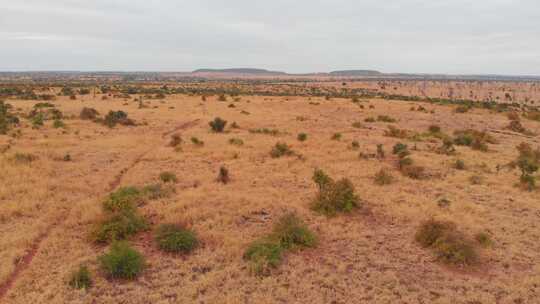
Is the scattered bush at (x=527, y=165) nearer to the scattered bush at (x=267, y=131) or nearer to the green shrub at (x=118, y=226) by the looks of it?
the scattered bush at (x=267, y=131)

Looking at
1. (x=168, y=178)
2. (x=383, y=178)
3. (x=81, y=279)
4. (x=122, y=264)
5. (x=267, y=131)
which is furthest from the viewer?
(x=267, y=131)

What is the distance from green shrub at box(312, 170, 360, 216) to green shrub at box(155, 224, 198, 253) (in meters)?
3.85

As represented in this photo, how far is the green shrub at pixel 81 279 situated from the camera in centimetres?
665

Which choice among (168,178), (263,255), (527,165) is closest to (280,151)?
(168,178)

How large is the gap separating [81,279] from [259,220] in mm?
4481

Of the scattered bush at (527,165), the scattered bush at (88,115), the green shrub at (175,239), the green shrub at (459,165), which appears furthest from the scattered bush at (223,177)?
the scattered bush at (88,115)

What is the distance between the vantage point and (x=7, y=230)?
28.6ft

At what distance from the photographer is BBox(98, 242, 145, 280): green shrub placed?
275 inches

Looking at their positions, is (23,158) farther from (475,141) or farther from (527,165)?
(475,141)

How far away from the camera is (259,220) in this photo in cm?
986

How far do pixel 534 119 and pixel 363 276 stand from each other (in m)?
34.7

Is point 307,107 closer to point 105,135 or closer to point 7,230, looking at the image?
point 105,135

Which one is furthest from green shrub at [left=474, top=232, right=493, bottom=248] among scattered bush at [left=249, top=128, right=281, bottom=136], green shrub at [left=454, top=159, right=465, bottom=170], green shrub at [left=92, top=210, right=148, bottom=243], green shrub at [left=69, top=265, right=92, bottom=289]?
scattered bush at [left=249, top=128, right=281, bottom=136]

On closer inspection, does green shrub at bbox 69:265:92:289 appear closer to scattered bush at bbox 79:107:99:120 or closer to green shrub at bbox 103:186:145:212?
green shrub at bbox 103:186:145:212
